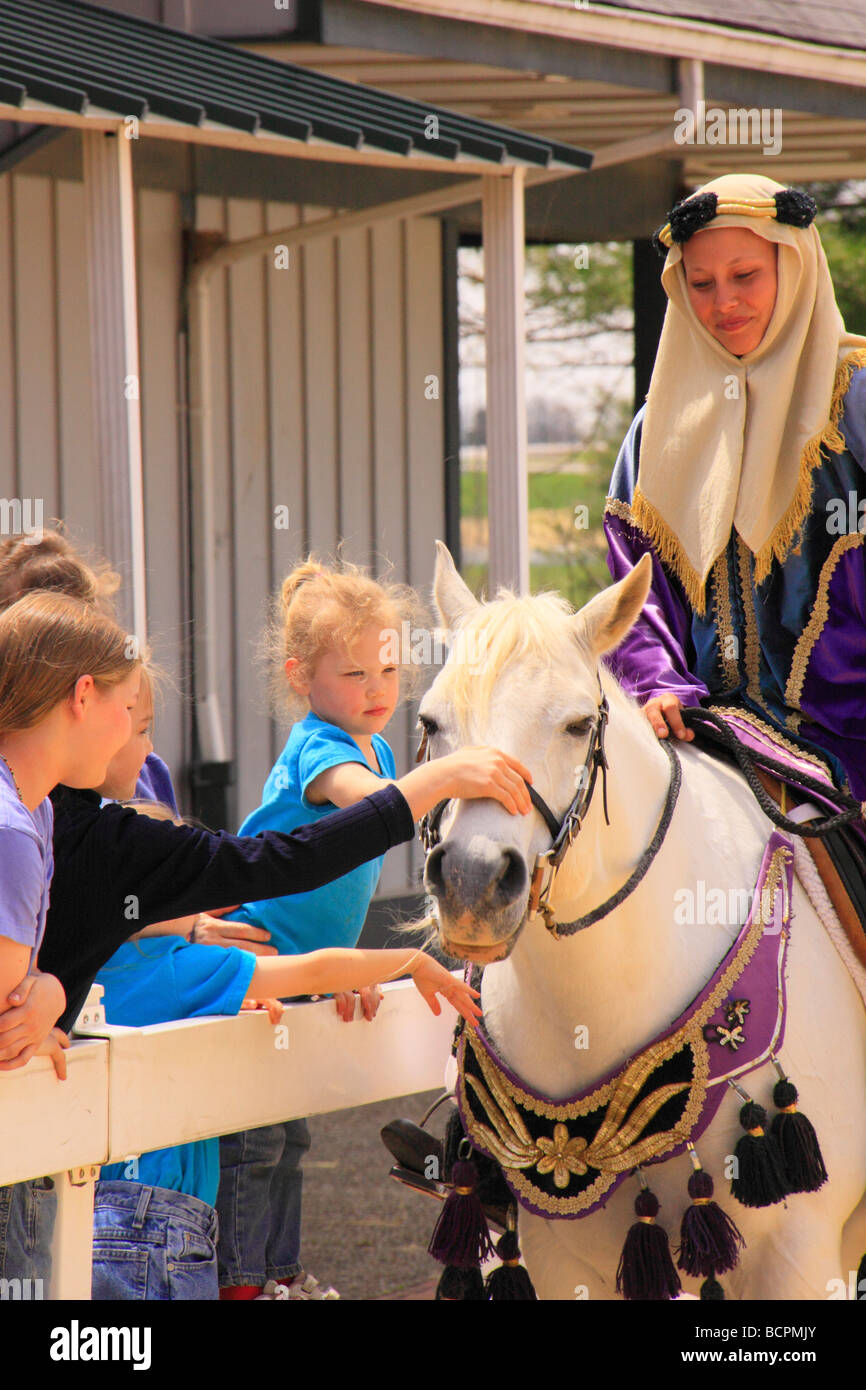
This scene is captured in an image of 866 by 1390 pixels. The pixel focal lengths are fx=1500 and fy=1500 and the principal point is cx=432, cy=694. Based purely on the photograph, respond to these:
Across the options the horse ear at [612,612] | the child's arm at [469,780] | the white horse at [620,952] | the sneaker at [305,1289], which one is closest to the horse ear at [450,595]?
the white horse at [620,952]

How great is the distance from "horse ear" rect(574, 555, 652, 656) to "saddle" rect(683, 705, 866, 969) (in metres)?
0.52

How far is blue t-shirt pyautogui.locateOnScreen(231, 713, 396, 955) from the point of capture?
2.78 m

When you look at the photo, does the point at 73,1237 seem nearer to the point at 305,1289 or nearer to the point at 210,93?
the point at 305,1289

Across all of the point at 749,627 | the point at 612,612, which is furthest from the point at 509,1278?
the point at 749,627

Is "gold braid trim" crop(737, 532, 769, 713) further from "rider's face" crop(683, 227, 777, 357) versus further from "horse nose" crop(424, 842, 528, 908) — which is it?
"horse nose" crop(424, 842, 528, 908)

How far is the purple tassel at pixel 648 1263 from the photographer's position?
7.62 feet

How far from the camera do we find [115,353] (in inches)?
186

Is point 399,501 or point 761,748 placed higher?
point 399,501

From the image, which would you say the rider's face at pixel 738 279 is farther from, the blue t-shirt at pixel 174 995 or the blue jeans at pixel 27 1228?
the blue jeans at pixel 27 1228

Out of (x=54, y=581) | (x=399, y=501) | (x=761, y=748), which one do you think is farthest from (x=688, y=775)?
(x=399, y=501)

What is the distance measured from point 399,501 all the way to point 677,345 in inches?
203

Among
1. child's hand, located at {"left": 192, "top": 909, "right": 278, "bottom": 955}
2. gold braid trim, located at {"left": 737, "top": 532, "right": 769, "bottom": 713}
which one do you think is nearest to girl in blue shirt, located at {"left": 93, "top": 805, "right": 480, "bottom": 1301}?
child's hand, located at {"left": 192, "top": 909, "right": 278, "bottom": 955}

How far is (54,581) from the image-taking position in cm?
259
